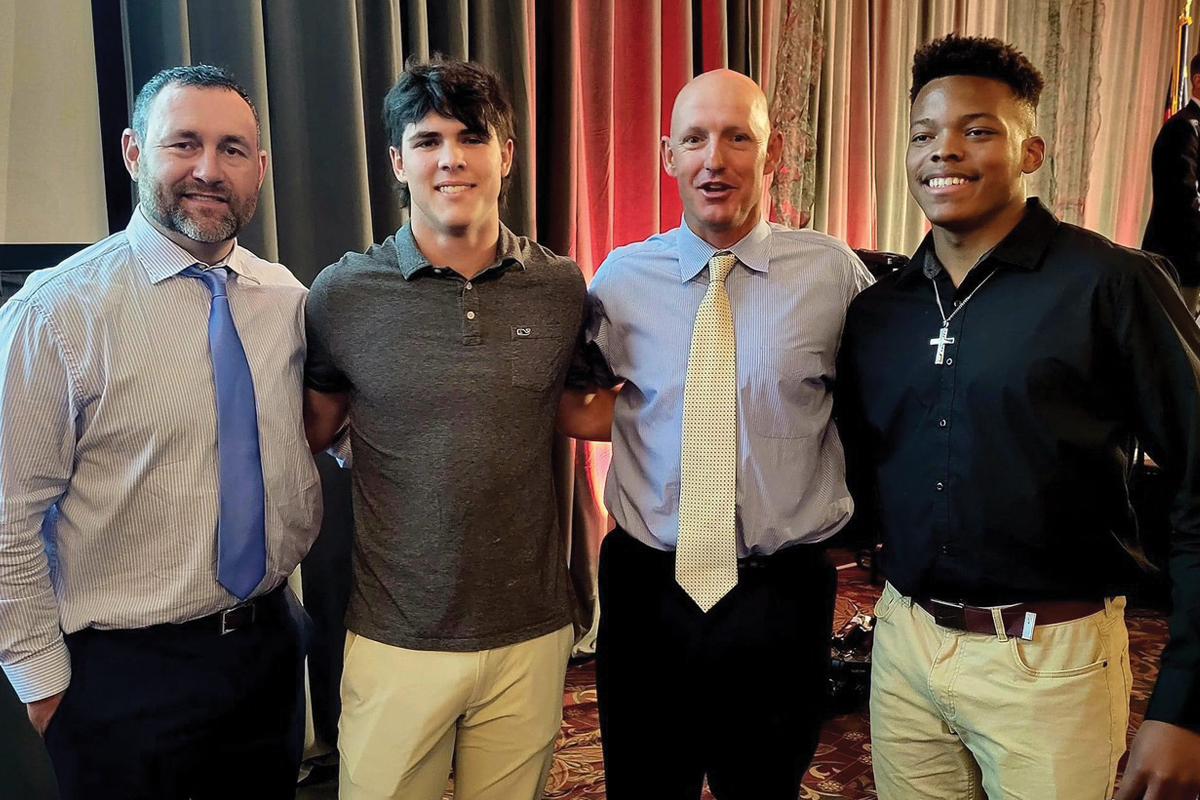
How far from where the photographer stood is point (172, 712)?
1.33 meters

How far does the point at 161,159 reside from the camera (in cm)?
136

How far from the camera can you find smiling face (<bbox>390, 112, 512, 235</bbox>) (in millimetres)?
1456

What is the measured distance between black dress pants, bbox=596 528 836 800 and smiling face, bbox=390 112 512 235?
2.13ft

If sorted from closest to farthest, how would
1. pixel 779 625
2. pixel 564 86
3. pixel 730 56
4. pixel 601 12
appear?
pixel 779 625 → pixel 564 86 → pixel 601 12 → pixel 730 56

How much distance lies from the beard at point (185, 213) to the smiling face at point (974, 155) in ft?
3.59

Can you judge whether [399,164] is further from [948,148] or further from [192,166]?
[948,148]

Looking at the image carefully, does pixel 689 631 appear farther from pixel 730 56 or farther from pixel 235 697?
pixel 730 56

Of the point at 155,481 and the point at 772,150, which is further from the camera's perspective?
the point at 772,150

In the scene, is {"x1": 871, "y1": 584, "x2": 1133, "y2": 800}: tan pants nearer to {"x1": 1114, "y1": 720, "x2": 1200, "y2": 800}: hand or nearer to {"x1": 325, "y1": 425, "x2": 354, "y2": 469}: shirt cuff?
{"x1": 1114, "y1": 720, "x2": 1200, "y2": 800}: hand

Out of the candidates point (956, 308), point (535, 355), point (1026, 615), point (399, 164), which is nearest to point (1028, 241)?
point (956, 308)

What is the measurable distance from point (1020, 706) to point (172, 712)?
1.25m

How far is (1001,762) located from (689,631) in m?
0.51

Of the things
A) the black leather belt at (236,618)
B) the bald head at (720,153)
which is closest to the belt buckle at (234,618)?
the black leather belt at (236,618)

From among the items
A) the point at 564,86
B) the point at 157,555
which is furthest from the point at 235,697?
the point at 564,86
